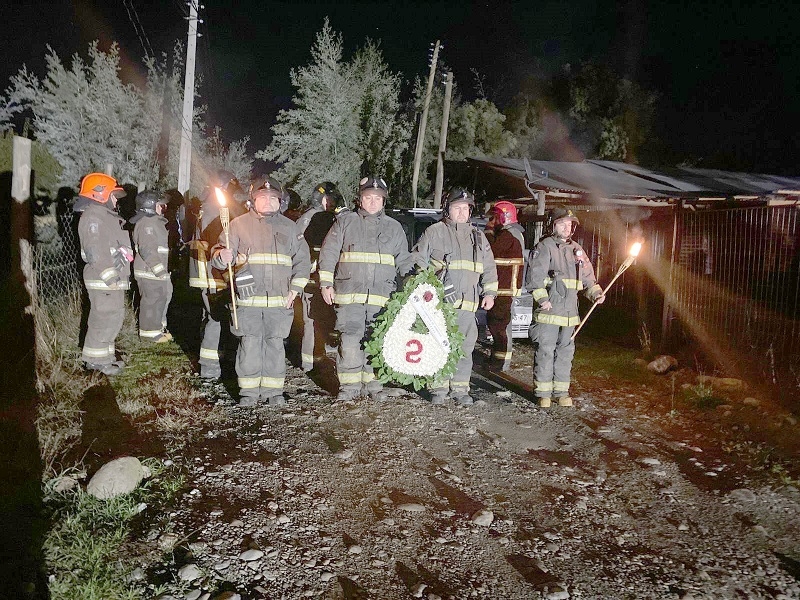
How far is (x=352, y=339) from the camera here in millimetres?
5742

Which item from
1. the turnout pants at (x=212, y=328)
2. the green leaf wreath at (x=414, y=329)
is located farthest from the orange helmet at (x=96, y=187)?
the green leaf wreath at (x=414, y=329)

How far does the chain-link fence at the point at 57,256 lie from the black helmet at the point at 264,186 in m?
3.84

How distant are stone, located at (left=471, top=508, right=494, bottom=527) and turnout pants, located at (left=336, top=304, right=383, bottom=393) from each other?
2514 millimetres

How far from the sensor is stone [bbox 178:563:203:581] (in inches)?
110

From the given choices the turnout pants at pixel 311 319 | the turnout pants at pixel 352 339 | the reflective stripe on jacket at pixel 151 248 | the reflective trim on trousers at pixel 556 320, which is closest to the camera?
the turnout pants at pixel 352 339

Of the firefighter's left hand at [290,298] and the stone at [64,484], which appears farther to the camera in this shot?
the firefighter's left hand at [290,298]

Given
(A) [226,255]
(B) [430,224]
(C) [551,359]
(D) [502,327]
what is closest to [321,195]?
(B) [430,224]

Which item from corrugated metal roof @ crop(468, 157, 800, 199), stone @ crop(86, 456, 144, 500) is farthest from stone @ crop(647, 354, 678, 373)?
stone @ crop(86, 456, 144, 500)

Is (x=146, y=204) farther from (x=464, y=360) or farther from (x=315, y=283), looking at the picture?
(x=464, y=360)

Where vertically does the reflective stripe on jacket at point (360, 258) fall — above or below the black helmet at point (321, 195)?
below

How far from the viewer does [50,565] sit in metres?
2.82

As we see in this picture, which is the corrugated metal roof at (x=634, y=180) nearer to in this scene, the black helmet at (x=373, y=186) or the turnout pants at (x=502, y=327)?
the turnout pants at (x=502, y=327)

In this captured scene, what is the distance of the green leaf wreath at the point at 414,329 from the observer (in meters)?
5.68

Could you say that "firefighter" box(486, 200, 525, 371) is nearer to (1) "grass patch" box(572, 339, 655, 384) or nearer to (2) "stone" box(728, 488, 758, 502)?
(1) "grass patch" box(572, 339, 655, 384)
